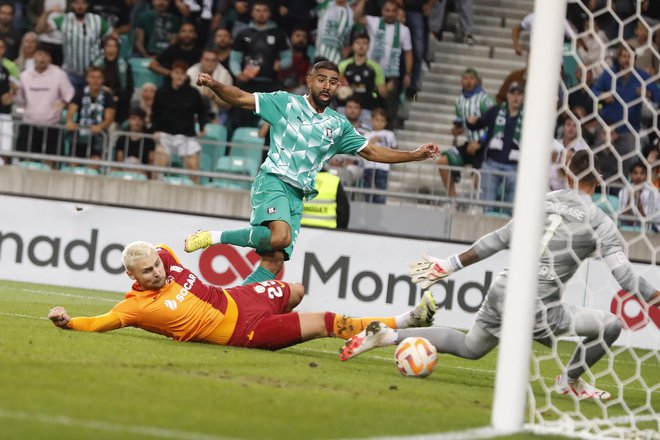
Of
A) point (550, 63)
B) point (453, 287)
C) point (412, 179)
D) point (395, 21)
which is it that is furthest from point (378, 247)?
point (550, 63)

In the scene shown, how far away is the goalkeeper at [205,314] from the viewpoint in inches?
363

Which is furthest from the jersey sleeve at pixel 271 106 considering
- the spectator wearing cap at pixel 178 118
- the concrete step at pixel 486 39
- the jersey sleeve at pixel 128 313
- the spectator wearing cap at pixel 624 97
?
the concrete step at pixel 486 39

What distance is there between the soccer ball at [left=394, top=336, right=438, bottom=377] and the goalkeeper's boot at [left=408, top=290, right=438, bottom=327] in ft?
2.81

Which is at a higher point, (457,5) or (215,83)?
(457,5)

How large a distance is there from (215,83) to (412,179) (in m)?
7.95

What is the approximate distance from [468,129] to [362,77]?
1645 millimetres

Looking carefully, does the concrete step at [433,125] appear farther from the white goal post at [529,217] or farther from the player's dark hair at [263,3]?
the white goal post at [529,217]

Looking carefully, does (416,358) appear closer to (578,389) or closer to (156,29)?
(578,389)

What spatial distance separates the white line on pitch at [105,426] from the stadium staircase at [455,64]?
13.4m

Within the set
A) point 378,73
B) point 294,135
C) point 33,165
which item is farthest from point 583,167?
point 33,165

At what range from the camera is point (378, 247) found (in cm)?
1475

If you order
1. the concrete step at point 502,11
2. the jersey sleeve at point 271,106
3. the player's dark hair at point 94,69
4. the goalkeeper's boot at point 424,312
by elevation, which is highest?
the concrete step at point 502,11

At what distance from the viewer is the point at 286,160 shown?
10.6 metres

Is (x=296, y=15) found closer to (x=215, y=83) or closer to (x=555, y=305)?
(x=215, y=83)
